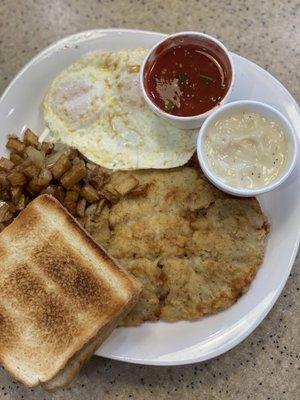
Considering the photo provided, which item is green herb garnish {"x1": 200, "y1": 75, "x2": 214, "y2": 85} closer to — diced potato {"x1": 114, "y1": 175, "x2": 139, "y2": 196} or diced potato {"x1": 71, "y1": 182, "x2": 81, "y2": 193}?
diced potato {"x1": 114, "y1": 175, "x2": 139, "y2": 196}

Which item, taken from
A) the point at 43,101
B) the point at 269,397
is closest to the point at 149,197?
the point at 43,101

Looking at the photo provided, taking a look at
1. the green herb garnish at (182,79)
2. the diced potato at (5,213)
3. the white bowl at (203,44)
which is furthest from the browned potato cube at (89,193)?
the green herb garnish at (182,79)

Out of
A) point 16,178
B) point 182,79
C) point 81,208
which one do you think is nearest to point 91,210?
point 81,208

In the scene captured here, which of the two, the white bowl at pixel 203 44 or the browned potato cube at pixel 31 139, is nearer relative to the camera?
the white bowl at pixel 203 44

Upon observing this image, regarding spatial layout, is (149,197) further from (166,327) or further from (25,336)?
(25,336)

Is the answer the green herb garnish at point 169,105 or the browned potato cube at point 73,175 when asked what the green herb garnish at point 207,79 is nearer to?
the green herb garnish at point 169,105

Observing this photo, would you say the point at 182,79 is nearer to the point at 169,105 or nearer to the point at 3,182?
the point at 169,105
